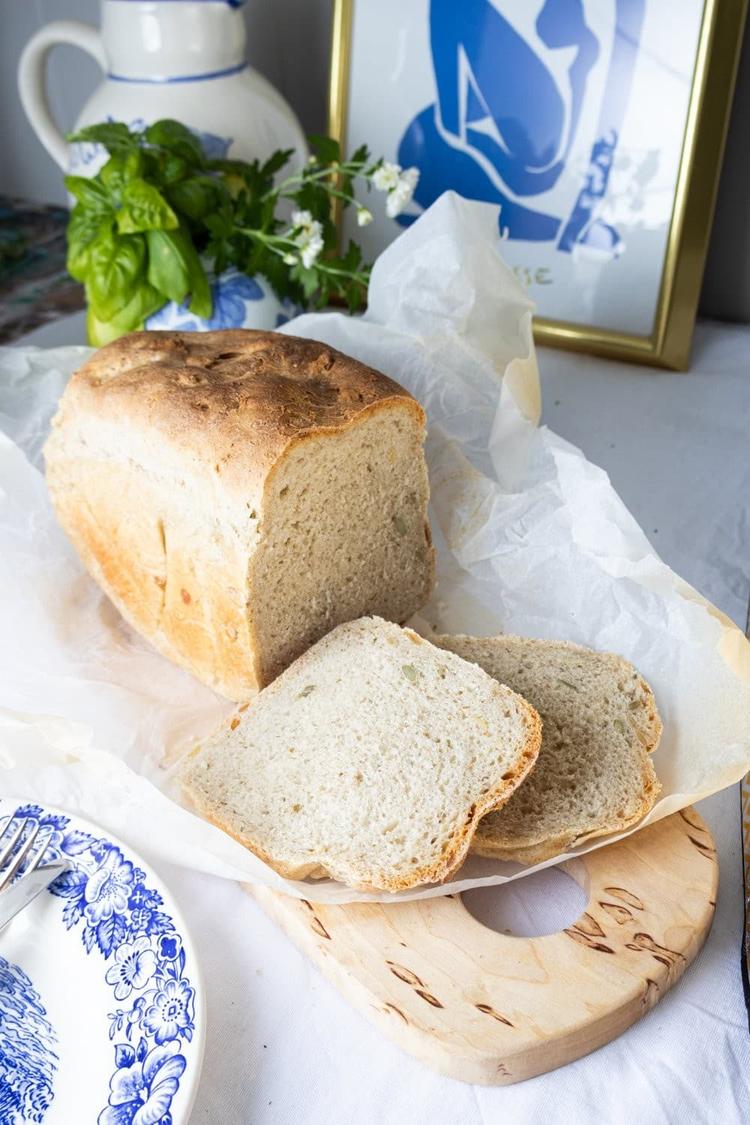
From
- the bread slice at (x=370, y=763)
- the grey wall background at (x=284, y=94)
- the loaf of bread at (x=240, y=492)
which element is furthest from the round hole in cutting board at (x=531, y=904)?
the grey wall background at (x=284, y=94)

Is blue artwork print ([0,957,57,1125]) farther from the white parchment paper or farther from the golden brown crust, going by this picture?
the golden brown crust

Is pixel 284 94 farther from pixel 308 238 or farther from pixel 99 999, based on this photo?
pixel 99 999

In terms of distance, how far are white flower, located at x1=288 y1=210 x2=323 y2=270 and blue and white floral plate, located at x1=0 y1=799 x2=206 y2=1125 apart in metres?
1.26

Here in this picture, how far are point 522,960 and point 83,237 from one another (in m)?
1.60

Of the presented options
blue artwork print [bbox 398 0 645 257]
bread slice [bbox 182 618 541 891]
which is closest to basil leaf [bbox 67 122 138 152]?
blue artwork print [bbox 398 0 645 257]

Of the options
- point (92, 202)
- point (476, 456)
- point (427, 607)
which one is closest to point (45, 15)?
point (92, 202)

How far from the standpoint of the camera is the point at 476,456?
1999mm

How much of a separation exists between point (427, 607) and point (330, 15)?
175 centimetres

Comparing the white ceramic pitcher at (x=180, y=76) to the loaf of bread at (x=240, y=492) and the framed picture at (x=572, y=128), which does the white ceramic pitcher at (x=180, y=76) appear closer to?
the framed picture at (x=572, y=128)

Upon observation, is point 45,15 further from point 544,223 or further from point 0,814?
point 0,814

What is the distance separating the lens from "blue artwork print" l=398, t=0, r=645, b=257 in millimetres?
2312

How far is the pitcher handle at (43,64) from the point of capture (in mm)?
2385

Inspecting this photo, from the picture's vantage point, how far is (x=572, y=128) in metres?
2.38

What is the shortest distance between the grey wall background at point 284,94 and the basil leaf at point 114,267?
3.49 feet
